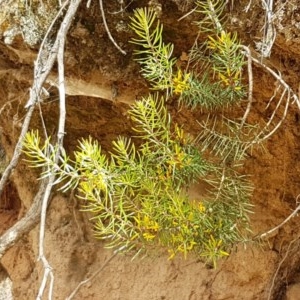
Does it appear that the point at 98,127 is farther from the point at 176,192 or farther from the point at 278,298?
the point at 278,298

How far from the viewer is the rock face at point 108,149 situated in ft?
5.15

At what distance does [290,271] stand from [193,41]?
0.78m

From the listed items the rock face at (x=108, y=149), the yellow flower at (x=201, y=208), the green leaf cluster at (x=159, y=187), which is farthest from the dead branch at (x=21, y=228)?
the yellow flower at (x=201, y=208)

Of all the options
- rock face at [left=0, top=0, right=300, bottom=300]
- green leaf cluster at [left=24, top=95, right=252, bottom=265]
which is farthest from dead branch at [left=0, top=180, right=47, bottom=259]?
green leaf cluster at [left=24, top=95, right=252, bottom=265]

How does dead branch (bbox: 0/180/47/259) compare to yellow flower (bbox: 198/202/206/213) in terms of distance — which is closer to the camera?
yellow flower (bbox: 198/202/206/213)

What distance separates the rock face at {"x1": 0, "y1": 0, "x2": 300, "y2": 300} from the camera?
1.57 m

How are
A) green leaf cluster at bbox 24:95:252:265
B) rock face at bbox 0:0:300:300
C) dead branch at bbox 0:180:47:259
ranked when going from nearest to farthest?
1. green leaf cluster at bbox 24:95:252:265
2. rock face at bbox 0:0:300:300
3. dead branch at bbox 0:180:47:259

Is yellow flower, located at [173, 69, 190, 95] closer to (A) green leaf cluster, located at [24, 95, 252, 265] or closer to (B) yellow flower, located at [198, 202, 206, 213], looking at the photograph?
(A) green leaf cluster, located at [24, 95, 252, 265]

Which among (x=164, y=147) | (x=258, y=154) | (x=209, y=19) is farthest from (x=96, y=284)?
(x=209, y=19)

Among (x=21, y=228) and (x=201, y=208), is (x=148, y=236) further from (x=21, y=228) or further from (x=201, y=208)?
(x=21, y=228)

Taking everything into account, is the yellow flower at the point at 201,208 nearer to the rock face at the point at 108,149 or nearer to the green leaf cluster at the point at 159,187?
the green leaf cluster at the point at 159,187

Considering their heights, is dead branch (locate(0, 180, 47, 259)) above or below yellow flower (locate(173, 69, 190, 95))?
below

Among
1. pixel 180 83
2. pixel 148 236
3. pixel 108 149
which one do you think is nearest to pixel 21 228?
pixel 108 149

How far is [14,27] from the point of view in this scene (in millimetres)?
1612
